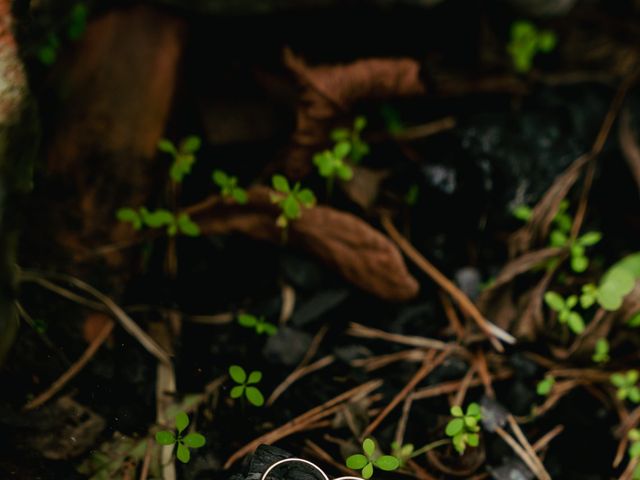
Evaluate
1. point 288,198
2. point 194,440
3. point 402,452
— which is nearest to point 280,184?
point 288,198

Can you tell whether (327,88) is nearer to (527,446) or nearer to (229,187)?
(229,187)

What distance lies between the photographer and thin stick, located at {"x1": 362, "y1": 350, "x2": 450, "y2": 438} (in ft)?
6.33

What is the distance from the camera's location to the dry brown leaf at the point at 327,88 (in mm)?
2219

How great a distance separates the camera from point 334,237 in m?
2.14

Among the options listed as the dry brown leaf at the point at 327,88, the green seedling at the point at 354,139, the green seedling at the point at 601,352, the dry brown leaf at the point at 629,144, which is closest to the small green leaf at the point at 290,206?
the dry brown leaf at the point at 327,88

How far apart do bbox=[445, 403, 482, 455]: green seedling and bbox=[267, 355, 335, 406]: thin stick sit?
480 millimetres

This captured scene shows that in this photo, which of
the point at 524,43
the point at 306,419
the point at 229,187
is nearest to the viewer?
the point at 306,419

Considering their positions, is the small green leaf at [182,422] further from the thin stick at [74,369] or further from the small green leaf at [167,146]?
the small green leaf at [167,146]

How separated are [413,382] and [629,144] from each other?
1414 millimetres

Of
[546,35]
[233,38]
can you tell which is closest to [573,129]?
[546,35]

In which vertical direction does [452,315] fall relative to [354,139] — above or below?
below

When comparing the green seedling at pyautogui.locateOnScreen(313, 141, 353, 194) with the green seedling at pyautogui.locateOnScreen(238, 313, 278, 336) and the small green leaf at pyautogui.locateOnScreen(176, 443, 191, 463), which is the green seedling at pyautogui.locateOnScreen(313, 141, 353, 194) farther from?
the small green leaf at pyautogui.locateOnScreen(176, 443, 191, 463)

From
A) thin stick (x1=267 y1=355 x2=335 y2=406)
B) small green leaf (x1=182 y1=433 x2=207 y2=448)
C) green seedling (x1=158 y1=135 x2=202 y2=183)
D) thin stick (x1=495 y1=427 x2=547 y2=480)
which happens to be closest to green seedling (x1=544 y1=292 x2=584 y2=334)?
thin stick (x1=495 y1=427 x2=547 y2=480)

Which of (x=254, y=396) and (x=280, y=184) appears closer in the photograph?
→ (x=254, y=396)
